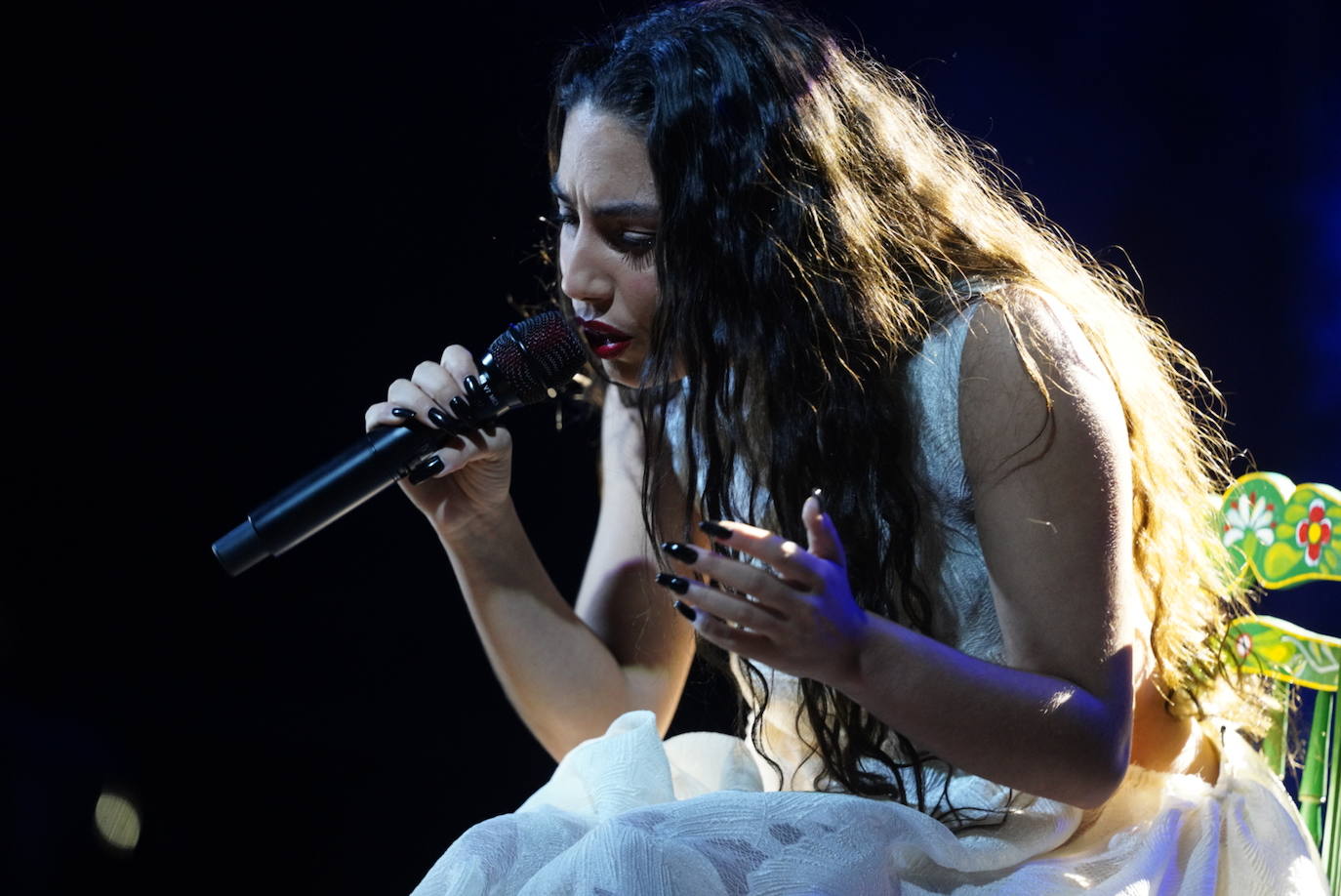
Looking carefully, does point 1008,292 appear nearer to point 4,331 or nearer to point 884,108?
point 884,108

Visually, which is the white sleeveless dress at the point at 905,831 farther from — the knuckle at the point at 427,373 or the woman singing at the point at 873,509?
the knuckle at the point at 427,373

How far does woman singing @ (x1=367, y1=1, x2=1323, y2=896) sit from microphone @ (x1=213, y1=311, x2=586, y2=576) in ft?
0.07

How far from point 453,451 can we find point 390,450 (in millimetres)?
102

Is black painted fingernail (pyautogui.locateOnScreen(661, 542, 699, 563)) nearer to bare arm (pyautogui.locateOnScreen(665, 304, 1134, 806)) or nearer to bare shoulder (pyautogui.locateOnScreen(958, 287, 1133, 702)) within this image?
bare arm (pyautogui.locateOnScreen(665, 304, 1134, 806))

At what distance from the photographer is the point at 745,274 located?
913 millimetres

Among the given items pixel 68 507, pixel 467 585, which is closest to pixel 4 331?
pixel 68 507

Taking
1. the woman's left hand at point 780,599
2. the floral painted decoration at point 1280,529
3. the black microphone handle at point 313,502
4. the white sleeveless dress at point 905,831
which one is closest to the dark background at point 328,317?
the floral painted decoration at point 1280,529

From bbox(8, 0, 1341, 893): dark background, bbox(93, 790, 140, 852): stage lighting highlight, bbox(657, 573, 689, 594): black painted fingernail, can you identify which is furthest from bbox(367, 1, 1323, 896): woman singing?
bbox(93, 790, 140, 852): stage lighting highlight

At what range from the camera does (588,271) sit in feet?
3.20

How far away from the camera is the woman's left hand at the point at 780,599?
0.61 meters

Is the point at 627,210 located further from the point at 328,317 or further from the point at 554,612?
the point at 328,317

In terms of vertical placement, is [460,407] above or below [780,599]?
above

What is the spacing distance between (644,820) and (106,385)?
1.28m

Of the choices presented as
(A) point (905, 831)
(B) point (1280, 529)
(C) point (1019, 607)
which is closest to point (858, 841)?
(A) point (905, 831)
